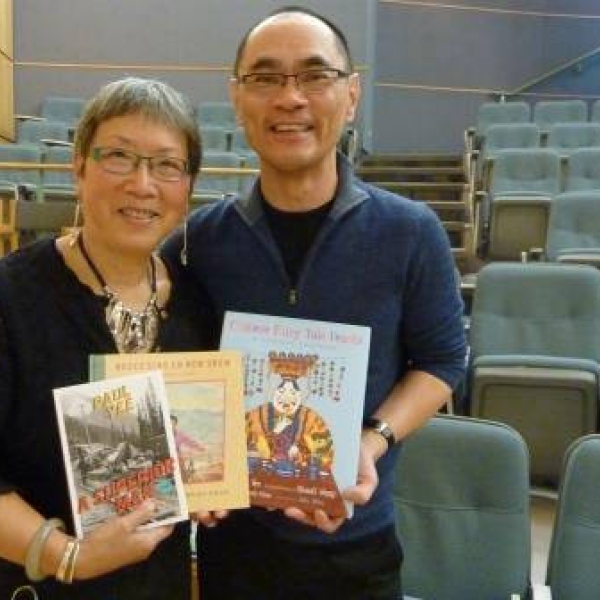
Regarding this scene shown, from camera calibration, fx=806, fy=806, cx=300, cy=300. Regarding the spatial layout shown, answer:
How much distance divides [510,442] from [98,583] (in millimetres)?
985

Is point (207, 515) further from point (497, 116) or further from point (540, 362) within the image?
point (497, 116)

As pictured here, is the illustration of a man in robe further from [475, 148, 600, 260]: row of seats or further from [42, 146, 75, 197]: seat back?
[42, 146, 75, 197]: seat back

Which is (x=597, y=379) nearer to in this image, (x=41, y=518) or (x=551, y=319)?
(x=551, y=319)

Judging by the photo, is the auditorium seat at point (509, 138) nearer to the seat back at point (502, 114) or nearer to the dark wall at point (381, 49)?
the seat back at point (502, 114)

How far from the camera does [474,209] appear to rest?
19.7ft

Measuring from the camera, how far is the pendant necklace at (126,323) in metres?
1.05

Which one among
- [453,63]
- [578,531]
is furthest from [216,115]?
[578,531]

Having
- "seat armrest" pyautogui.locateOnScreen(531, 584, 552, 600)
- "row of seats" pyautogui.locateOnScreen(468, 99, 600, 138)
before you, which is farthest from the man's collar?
"row of seats" pyautogui.locateOnScreen(468, 99, 600, 138)

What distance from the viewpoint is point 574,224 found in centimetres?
437

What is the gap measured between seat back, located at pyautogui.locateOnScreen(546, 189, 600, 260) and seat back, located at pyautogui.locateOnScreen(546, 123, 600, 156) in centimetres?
254

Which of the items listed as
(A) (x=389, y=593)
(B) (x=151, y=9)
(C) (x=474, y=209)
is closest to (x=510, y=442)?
(A) (x=389, y=593)

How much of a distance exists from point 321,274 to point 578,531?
2.86 ft

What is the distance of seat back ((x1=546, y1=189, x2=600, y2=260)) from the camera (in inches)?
170

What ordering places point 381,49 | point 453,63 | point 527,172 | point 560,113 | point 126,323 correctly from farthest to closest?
point 453,63 → point 381,49 → point 560,113 → point 527,172 → point 126,323
